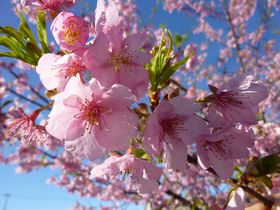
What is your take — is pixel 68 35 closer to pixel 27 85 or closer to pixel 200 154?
pixel 200 154

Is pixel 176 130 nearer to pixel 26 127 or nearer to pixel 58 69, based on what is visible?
pixel 58 69

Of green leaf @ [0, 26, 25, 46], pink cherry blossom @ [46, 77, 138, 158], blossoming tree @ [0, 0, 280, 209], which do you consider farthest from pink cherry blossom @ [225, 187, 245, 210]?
green leaf @ [0, 26, 25, 46]

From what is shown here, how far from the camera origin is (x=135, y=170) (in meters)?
1.18

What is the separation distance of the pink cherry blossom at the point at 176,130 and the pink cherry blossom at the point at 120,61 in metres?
0.12

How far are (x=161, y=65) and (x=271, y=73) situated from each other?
9192 millimetres

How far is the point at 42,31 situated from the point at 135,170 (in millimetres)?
667

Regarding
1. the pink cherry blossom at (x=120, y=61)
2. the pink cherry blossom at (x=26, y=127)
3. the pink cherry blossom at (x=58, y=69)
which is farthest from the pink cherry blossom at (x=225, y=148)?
the pink cherry blossom at (x=26, y=127)

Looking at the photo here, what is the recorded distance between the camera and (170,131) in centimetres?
110

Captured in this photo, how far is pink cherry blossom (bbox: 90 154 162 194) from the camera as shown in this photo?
45.1 inches

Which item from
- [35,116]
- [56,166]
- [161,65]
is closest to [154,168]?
[161,65]

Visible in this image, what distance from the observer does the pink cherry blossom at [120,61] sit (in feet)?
3.08

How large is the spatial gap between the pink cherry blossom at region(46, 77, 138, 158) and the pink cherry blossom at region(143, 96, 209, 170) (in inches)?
4.1

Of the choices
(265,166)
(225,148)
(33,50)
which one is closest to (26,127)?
(33,50)

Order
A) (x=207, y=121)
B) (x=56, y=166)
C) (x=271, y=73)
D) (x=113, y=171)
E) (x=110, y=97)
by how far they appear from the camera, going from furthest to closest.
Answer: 1. (x=271, y=73)
2. (x=56, y=166)
3. (x=113, y=171)
4. (x=207, y=121)
5. (x=110, y=97)
